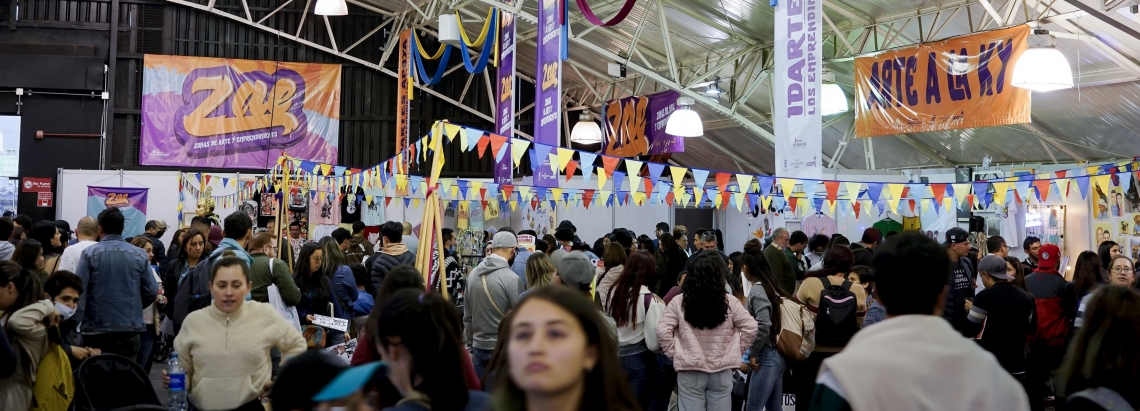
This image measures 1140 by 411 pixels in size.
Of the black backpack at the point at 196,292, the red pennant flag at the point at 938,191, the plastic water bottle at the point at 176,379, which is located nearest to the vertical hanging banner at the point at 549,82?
the red pennant flag at the point at 938,191

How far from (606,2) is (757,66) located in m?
2.35

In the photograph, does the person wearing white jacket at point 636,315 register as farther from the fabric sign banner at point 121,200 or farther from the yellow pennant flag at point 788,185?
the fabric sign banner at point 121,200

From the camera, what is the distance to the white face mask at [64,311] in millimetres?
4864

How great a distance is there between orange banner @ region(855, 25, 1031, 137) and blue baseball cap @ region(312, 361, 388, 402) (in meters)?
8.57

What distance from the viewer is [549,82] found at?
9492mm

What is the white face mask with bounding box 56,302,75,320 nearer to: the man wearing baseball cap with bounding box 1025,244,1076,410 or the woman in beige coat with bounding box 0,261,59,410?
the woman in beige coat with bounding box 0,261,59,410

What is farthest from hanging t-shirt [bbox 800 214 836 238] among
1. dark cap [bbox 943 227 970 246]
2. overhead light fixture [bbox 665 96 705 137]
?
dark cap [bbox 943 227 970 246]

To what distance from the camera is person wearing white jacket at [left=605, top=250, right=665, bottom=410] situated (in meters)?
5.55

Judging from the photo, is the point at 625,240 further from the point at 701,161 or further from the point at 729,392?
the point at 701,161

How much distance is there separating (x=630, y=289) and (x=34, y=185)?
657 inches

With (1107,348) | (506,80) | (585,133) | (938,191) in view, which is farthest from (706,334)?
(585,133)

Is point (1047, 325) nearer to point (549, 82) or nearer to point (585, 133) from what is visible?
point (549, 82)

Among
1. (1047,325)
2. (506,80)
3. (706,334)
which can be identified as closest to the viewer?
(706,334)

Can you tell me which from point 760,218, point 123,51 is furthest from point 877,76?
point 123,51
